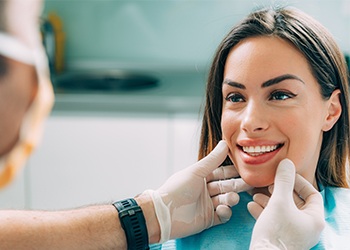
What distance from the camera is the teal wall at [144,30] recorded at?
10.1 feet

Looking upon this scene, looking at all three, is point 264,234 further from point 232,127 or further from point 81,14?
point 81,14

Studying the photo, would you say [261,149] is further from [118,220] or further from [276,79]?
[118,220]

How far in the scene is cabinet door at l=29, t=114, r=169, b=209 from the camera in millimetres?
2516

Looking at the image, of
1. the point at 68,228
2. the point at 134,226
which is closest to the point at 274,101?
the point at 134,226

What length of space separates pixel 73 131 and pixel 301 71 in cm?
144

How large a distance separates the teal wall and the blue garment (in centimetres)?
170

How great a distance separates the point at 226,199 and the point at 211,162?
10 cm

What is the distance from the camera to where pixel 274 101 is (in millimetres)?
1328

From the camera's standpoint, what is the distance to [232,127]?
1.38m

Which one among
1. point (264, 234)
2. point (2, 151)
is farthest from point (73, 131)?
point (2, 151)

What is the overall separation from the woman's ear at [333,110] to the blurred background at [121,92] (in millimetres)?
900

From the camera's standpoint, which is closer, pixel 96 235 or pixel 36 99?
pixel 36 99

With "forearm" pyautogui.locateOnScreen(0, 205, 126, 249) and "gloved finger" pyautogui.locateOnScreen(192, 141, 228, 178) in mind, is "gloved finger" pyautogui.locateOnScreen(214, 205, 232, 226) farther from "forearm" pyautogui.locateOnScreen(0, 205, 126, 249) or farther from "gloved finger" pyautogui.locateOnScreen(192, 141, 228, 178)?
"forearm" pyautogui.locateOnScreen(0, 205, 126, 249)

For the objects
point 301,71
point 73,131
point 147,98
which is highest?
point 301,71
